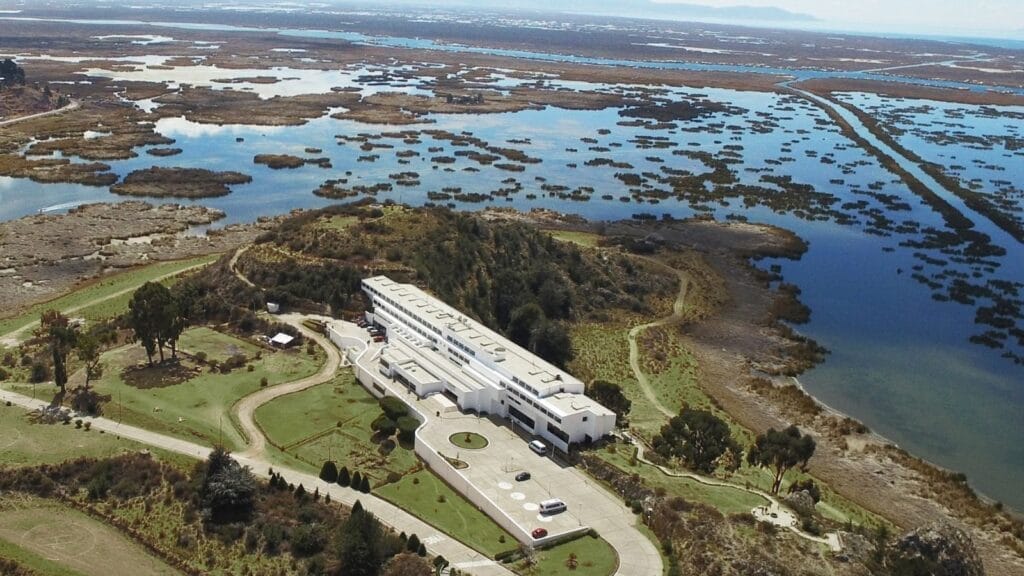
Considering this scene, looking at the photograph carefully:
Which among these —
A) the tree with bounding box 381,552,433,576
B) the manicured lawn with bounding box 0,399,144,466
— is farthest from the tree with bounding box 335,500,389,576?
the manicured lawn with bounding box 0,399,144,466

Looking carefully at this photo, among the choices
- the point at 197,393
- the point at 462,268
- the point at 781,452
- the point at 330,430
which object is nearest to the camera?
the point at 781,452

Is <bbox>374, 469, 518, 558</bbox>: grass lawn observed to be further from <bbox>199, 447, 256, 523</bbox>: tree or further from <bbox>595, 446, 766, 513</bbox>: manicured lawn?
<bbox>595, 446, 766, 513</bbox>: manicured lawn

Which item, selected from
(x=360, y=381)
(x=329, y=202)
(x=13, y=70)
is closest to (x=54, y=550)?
(x=360, y=381)

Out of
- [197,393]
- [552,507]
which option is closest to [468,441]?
[552,507]

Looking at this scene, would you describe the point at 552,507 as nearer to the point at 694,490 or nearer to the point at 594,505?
the point at 594,505

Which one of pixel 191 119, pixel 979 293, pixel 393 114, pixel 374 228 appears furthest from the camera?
pixel 393 114

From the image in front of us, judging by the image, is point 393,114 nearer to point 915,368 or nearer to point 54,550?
point 915,368
